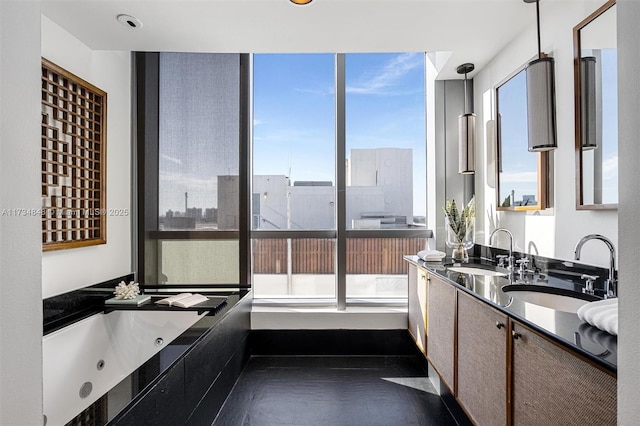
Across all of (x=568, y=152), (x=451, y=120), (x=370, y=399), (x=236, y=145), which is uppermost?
(x=451, y=120)

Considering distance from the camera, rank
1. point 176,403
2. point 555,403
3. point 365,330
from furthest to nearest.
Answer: point 365,330 → point 176,403 → point 555,403

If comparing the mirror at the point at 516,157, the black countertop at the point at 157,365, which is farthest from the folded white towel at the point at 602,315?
the black countertop at the point at 157,365

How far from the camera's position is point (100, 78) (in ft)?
8.66

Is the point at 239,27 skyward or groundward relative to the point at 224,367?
skyward

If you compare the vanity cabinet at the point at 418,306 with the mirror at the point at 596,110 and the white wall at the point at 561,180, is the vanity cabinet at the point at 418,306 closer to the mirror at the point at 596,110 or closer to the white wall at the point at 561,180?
the white wall at the point at 561,180

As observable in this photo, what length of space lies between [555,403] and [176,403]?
1426 mm

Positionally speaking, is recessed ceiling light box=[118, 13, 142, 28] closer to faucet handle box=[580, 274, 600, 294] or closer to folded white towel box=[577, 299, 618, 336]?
folded white towel box=[577, 299, 618, 336]

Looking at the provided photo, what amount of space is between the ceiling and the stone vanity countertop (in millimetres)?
1394

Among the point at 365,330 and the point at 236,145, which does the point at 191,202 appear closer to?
the point at 236,145

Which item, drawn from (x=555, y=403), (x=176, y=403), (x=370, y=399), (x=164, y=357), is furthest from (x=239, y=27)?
(x=370, y=399)

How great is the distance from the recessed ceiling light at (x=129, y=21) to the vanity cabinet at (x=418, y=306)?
2358mm

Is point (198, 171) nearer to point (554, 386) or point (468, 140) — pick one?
point (468, 140)

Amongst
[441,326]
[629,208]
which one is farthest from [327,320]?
[629,208]

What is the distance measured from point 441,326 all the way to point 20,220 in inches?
82.4
